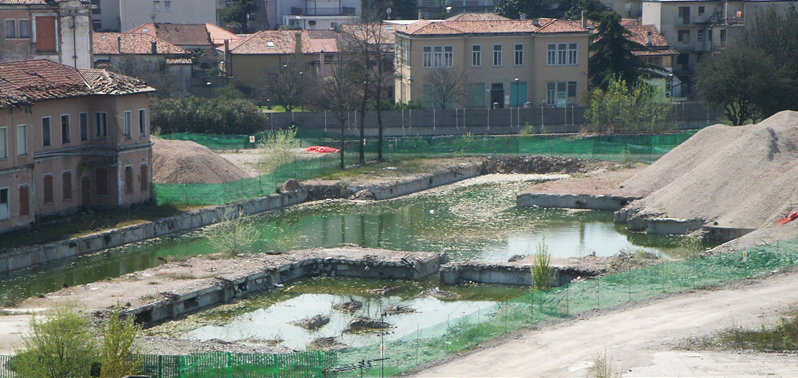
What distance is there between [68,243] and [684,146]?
106 feet

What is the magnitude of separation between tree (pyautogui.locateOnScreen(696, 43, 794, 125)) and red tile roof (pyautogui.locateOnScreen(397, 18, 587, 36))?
13274 mm

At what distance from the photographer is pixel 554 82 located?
78.4 meters

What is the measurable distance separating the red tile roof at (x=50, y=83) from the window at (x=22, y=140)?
102 centimetres

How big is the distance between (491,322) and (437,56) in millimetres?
50580

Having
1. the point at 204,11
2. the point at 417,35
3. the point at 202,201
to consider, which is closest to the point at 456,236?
the point at 202,201

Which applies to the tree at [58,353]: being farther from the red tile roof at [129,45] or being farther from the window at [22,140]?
the red tile roof at [129,45]

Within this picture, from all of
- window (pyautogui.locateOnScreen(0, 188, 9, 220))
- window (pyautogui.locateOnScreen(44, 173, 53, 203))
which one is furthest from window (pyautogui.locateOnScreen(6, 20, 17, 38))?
window (pyautogui.locateOnScreen(0, 188, 9, 220))

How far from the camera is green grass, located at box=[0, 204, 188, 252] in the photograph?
1550 inches

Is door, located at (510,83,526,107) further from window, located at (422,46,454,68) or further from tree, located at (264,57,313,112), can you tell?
tree, located at (264,57,313,112)

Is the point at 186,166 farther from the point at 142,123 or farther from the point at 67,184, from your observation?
the point at 67,184

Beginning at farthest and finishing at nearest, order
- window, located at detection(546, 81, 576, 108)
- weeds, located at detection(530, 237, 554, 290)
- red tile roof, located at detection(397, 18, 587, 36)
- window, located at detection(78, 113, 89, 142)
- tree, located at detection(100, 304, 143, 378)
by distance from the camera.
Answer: window, located at detection(546, 81, 576, 108), red tile roof, located at detection(397, 18, 587, 36), window, located at detection(78, 113, 89, 142), weeds, located at detection(530, 237, 554, 290), tree, located at detection(100, 304, 143, 378)

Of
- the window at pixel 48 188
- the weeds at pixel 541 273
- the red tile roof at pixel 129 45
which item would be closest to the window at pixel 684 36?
the red tile roof at pixel 129 45

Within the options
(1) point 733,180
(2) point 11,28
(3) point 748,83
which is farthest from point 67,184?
(3) point 748,83

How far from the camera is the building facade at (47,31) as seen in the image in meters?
55.7
